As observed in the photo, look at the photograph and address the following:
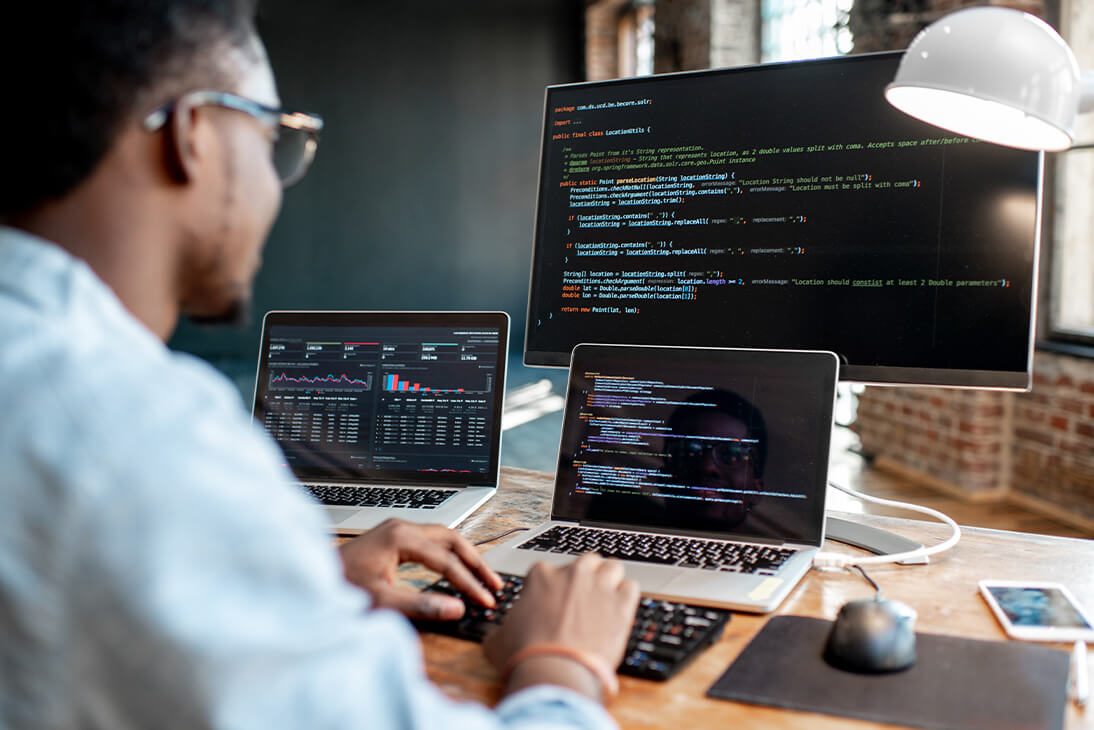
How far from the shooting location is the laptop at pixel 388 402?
1385mm

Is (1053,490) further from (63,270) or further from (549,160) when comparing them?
(63,270)

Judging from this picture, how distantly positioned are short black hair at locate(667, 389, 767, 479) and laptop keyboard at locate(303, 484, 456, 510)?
38 cm

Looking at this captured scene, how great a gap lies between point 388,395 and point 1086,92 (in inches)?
39.2

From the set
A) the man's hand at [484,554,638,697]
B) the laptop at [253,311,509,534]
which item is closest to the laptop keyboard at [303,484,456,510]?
the laptop at [253,311,509,534]

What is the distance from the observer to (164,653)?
1.33ft

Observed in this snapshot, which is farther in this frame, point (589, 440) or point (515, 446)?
point (515, 446)

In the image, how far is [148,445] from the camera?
422 mm

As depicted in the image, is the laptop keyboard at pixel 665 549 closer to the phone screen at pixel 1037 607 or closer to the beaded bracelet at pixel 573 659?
the phone screen at pixel 1037 607

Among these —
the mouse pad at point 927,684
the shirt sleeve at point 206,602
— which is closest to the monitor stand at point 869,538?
the mouse pad at point 927,684

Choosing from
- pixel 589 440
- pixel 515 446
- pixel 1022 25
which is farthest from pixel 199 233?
pixel 515 446

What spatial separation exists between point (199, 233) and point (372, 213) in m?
7.29

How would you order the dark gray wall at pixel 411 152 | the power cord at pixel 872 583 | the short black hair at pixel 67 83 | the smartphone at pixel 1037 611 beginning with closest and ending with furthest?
the short black hair at pixel 67 83, the smartphone at pixel 1037 611, the power cord at pixel 872 583, the dark gray wall at pixel 411 152

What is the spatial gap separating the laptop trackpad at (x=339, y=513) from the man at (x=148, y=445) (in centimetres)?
64

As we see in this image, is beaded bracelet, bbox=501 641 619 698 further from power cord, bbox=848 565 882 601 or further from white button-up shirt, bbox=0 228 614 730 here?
power cord, bbox=848 565 882 601
